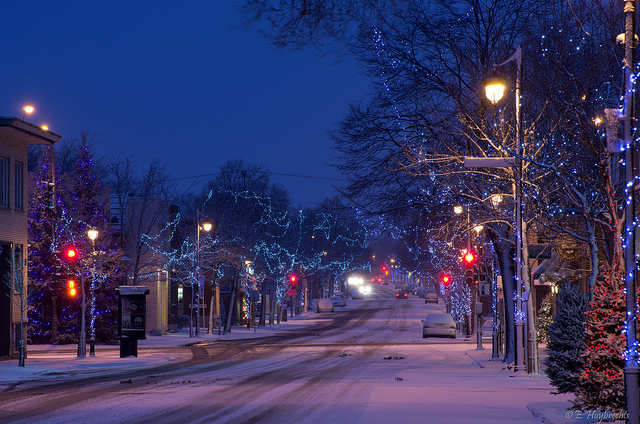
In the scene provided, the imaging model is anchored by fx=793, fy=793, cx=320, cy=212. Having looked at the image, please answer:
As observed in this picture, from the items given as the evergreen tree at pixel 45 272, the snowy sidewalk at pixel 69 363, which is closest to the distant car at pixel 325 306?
the evergreen tree at pixel 45 272

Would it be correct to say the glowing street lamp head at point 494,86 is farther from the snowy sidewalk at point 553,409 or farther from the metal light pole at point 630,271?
the metal light pole at point 630,271

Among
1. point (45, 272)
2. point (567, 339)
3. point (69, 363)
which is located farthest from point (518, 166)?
point (45, 272)

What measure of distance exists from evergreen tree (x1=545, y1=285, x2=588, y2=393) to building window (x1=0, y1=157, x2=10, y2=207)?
2122cm

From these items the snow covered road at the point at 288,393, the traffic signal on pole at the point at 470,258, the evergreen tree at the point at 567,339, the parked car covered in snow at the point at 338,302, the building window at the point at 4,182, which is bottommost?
the parked car covered in snow at the point at 338,302

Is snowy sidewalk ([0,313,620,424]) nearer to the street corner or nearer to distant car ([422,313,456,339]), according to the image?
the street corner

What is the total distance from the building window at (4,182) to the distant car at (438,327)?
75.0ft

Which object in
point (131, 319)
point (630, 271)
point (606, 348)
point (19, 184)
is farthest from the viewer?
point (131, 319)

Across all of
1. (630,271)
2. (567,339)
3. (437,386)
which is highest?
(630,271)

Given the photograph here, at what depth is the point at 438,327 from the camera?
140ft

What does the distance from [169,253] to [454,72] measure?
24.8 m

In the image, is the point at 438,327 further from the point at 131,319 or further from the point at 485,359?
the point at 131,319

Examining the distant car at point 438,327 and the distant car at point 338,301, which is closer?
the distant car at point 438,327

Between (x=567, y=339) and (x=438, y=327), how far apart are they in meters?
29.8

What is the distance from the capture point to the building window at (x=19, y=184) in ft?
97.2
